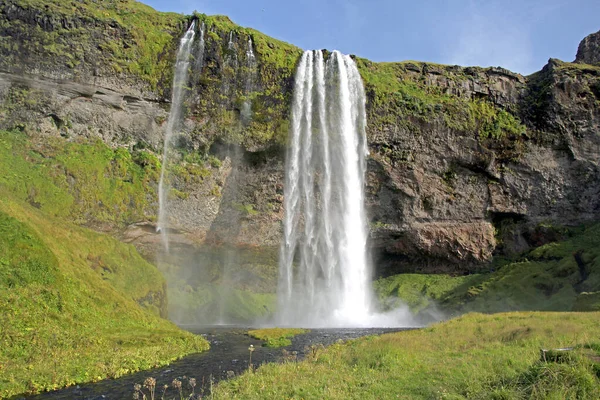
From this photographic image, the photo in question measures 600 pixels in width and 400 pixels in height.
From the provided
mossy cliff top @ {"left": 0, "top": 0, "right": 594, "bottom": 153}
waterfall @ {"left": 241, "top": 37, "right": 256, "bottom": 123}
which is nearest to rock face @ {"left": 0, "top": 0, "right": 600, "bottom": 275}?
mossy cliff top @ {"left": 0, "top": 0, "right": 594, "bottom": 153}

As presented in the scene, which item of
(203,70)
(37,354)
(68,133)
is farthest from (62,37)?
(37,354)

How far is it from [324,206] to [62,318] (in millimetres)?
38014

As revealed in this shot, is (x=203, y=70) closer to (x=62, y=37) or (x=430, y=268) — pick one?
(x=62, y=37)

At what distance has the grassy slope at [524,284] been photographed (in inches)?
1786

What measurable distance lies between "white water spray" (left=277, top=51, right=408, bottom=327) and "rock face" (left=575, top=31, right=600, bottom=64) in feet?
183

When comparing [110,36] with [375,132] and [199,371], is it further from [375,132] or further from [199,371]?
[199,371]

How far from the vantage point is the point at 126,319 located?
77.1 feet

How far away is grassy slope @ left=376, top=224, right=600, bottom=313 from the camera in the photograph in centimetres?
4538

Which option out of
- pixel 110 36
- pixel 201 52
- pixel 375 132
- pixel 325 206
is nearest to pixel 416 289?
pixel 325 206

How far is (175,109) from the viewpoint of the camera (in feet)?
171

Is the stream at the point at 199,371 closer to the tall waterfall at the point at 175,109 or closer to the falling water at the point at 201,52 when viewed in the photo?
the tall waterfall at the point at 175,109

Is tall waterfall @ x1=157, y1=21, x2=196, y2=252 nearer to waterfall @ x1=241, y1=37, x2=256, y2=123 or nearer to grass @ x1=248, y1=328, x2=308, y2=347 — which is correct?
waterfall @ x1=241, y1=37, x2=256, y2=123

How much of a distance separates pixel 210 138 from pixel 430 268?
34.9 metres

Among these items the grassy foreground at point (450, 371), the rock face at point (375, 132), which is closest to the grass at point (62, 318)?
the grassy foreground at point (450, 371)
